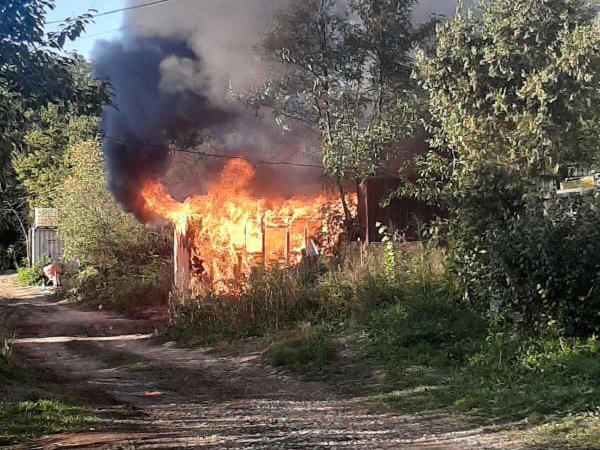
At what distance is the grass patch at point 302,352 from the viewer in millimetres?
10775

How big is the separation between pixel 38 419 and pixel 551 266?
6351 mm

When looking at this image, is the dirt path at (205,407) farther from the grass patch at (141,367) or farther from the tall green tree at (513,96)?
the tall green tree at (513,96)

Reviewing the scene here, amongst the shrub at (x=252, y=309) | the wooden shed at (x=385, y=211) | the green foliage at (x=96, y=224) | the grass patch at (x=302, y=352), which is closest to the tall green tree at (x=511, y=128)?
the grass patch at (x=302, y=352)

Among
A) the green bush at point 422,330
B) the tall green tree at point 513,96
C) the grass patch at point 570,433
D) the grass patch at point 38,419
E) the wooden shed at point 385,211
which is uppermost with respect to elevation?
the tall green tree at point 513,96

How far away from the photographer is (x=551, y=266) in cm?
952

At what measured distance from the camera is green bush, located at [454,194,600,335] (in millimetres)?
9484

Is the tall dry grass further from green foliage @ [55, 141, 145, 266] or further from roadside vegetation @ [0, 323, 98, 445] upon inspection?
green foliage @ [55, 141, 145, 266]

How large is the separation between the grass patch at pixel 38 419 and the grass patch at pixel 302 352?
3789 millimetres

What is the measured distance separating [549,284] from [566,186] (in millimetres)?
2939

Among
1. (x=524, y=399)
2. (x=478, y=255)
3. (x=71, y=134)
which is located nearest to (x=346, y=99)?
(x=478, y=255)

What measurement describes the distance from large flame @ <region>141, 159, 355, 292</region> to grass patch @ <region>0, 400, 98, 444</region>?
827 cm

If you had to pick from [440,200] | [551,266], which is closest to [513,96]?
[440,200]

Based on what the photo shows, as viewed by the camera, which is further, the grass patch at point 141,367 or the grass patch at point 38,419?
the grass patch at point 141,367

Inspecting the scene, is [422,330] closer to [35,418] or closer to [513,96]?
[513,96]
